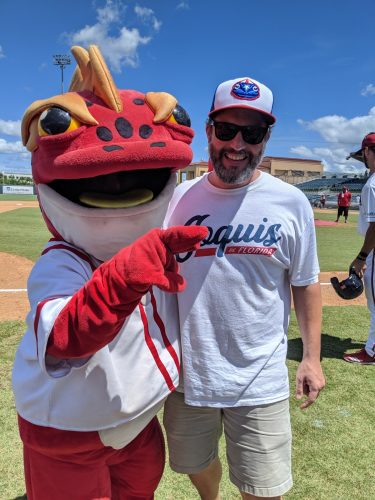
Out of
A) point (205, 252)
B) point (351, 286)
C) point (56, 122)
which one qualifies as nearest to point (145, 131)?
point (56, 122)

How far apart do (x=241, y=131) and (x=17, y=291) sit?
17.1 ft

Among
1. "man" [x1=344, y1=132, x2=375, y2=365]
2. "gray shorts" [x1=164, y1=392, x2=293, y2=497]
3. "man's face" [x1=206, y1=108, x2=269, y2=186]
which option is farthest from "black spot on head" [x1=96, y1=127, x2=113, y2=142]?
"man" [x1=344, y1=132, x2=375, y2=365]

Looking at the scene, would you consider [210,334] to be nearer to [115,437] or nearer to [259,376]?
[259,376]

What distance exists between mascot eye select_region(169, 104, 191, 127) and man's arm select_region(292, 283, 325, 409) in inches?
37.9

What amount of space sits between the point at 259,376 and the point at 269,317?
0.28m

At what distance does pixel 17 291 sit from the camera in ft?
20.6

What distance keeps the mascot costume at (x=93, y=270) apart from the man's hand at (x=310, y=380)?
0.71 m

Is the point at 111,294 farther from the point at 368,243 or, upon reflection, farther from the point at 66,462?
the point at 368,243

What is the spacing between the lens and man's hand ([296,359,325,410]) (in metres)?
2.12

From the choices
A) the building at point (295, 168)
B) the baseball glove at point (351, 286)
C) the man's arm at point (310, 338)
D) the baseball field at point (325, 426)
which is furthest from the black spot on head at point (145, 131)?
the building at point (295, 168)

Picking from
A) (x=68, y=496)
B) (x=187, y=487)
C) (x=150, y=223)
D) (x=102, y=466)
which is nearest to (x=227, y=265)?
(x=150, y=223)

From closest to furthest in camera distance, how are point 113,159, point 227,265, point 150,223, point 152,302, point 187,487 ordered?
1. point 113,159
2. point 150,223
3. point 152,302
4. point 227,265
5. point 187,487

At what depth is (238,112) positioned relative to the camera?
6.55 feet

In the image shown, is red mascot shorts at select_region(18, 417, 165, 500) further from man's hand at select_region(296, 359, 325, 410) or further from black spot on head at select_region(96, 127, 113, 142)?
black spot on head at select_region(96, 127, 113, 142)
